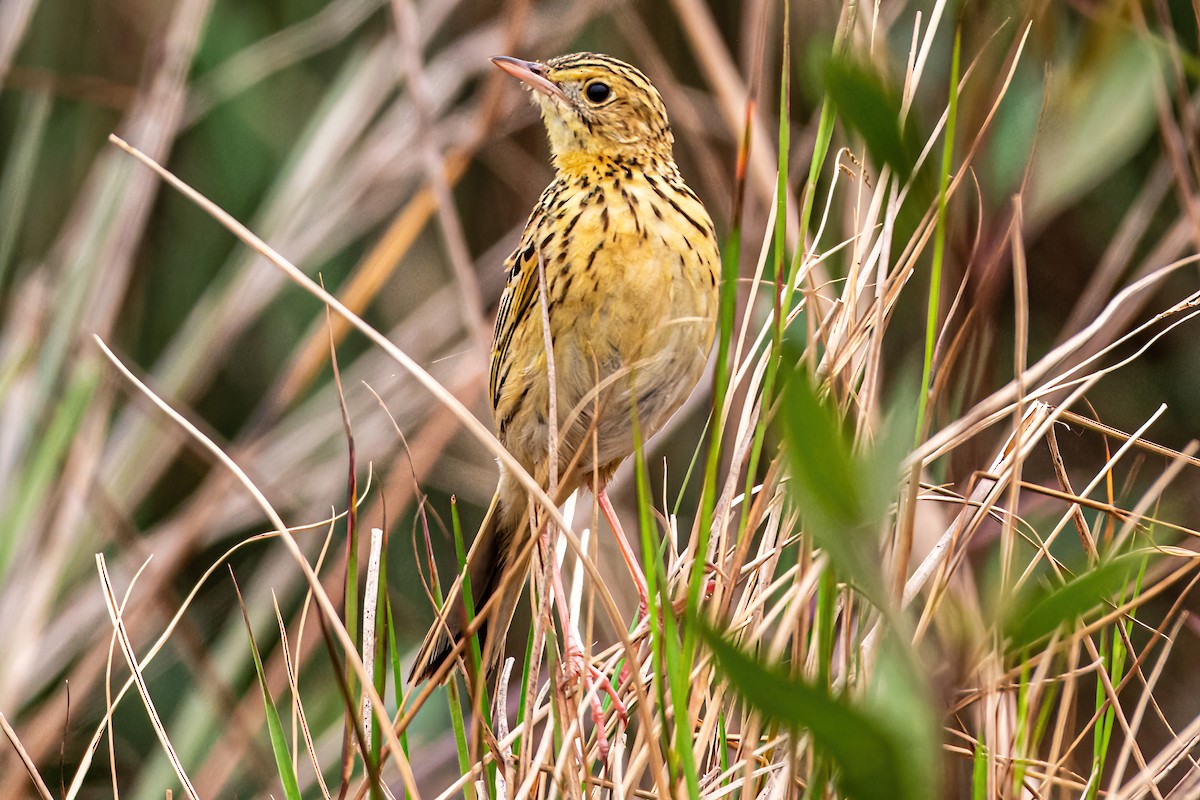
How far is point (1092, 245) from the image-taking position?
3188 mm

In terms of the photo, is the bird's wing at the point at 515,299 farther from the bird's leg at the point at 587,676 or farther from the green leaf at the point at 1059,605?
the green leaf at the point at 1059,605

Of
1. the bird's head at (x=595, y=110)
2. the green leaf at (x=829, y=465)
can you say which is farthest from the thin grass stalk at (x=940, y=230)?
the bird's head at (x=595, y=110)

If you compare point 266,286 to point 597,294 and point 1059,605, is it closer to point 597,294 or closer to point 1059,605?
point 597,294

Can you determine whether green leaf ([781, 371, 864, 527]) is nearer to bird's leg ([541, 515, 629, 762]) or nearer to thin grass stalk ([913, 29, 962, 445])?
thin grass stalk ([913, 29, 962, 445])

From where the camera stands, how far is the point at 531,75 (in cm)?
225

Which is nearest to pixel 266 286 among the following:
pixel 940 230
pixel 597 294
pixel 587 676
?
pixel 597 294

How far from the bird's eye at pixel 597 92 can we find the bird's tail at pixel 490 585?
708mm

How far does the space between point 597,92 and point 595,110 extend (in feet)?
0.11

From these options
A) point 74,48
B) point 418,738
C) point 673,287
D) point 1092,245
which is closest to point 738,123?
point 673,287

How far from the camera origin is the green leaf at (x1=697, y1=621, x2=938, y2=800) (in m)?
0.59

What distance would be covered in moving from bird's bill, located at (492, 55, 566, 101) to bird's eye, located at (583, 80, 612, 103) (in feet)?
0.14

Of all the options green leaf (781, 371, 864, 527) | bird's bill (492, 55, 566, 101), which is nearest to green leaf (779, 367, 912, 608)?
green leaf (781, 371, 864, 527)

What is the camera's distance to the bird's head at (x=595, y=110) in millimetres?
2262

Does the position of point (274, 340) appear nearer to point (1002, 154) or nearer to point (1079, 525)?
point (1079, 525)
